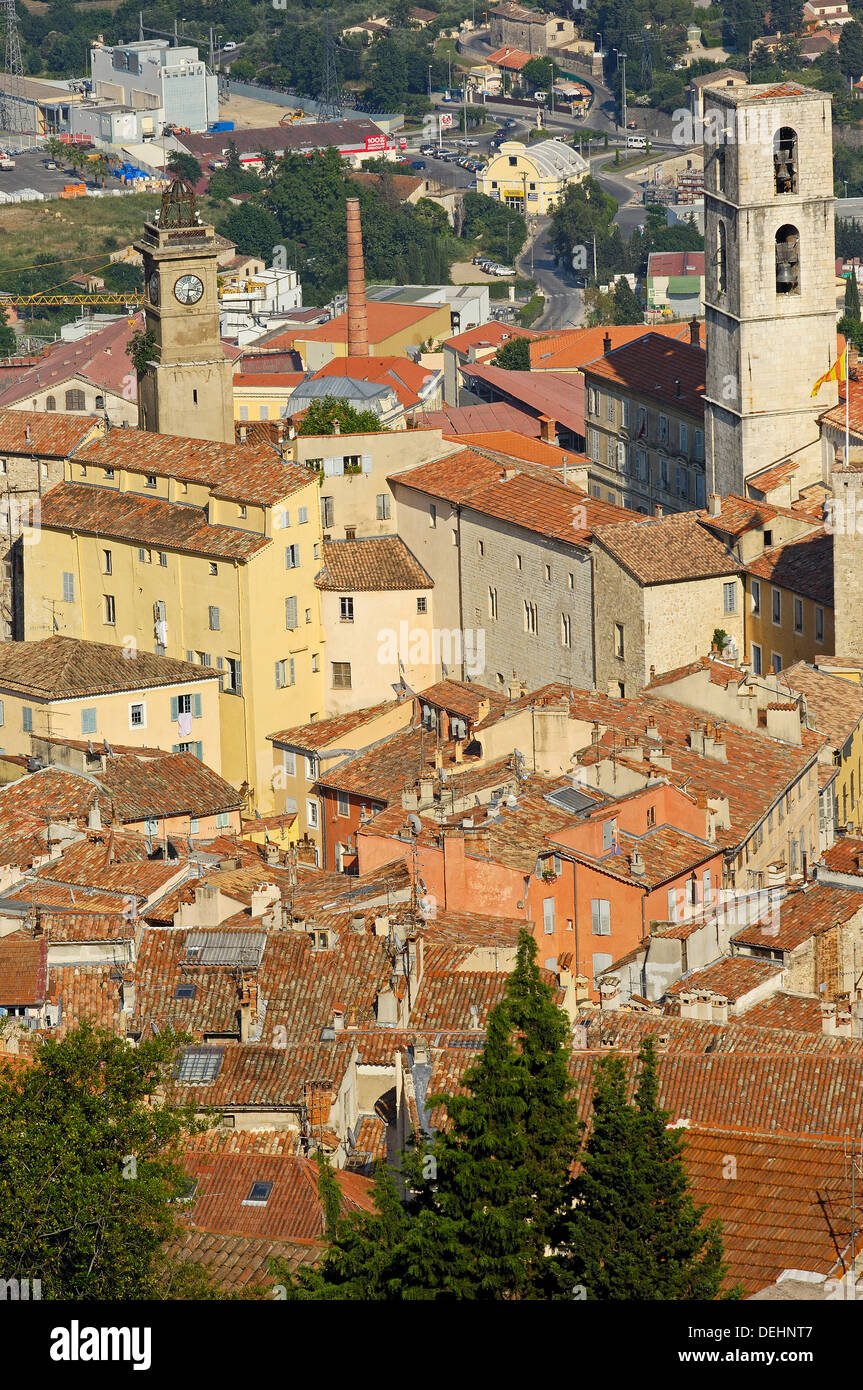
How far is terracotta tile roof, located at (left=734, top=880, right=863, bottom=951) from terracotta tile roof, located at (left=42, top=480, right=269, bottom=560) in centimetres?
2208

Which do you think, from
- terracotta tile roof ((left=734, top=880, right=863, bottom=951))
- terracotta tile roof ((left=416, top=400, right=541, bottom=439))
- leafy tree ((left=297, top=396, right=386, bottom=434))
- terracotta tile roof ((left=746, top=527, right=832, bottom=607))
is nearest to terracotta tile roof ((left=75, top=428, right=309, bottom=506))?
leafy tree ((left=297, top=396, right=386, bottom=434))

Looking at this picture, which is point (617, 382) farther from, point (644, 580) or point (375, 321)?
point (375, 321)

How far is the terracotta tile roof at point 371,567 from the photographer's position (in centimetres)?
6881

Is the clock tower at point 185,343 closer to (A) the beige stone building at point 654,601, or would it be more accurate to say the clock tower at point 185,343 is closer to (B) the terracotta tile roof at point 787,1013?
(A) the beige stone building at point 654,601

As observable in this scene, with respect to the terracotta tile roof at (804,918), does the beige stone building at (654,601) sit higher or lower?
higher

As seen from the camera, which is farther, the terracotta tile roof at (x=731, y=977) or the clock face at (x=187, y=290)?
the clock face at (x=187, y=290)

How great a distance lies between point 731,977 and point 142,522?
95.0 feet

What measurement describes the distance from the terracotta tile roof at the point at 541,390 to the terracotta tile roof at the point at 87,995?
58.5 m

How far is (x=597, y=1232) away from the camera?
2905 centimetres

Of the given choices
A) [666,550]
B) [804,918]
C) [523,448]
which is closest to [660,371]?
[523,448]

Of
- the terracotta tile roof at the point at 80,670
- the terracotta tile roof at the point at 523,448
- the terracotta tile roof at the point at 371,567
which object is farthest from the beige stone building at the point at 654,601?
the terracotta tile roof at the point at 523,448

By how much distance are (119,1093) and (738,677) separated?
28.6 meters
